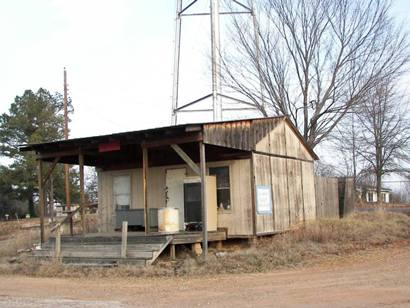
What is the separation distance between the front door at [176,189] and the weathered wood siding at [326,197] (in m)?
7.39

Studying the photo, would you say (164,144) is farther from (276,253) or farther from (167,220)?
(276,253)

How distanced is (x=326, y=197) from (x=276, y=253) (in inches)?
430

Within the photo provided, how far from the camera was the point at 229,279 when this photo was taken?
12.9 metres

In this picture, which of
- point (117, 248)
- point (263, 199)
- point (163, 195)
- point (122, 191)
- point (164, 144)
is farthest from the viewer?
point (122, 191)

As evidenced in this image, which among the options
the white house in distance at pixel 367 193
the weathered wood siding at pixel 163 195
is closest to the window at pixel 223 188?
the weathered wood siding at pixel 163 195

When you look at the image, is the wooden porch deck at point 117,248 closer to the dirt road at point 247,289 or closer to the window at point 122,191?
the dirt road at point 247,289

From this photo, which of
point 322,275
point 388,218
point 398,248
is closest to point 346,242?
point 398,248

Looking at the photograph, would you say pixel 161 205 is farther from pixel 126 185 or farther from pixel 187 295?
pixel 187 295

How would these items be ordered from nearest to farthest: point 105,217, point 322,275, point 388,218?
1. point 322,275
2. point 105,217
3. point 388,218

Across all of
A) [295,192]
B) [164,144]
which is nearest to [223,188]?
[164,144]

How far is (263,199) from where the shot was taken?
1883 cm

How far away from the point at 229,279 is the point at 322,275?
2.12 meters

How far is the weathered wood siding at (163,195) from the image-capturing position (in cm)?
1845

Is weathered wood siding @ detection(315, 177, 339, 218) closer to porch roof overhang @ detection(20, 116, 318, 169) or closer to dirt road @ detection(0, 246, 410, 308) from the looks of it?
porch roof overhang @ detection(20, 116, 318, 169)
